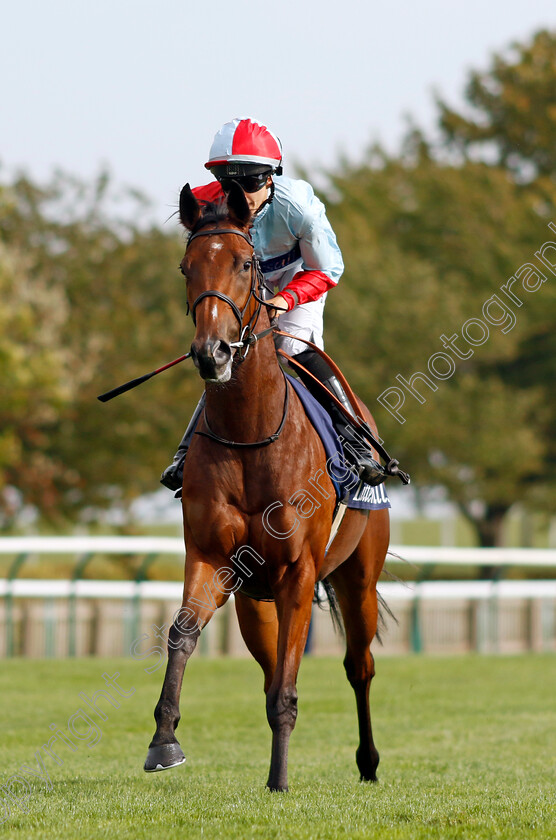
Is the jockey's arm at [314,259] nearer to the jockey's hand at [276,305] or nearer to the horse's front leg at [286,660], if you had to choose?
the jockey's hand at [276,305]

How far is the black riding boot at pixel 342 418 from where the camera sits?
621cm

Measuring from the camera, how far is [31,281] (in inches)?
1067

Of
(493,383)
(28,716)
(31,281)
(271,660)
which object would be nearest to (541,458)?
(493,383)

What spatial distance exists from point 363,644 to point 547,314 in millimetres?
20944

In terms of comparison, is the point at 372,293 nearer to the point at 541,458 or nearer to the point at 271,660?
the point at 541,458

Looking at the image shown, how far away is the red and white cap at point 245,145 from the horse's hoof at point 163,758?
8.60 feet

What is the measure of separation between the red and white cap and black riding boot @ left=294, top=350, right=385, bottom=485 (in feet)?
3.71

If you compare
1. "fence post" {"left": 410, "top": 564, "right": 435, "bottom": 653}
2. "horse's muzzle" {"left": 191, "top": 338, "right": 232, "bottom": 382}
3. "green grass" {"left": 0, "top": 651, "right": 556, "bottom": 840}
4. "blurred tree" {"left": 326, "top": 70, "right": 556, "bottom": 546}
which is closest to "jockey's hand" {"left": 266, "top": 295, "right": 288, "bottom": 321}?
"horse's muzzle" {"left": 191, "top": 338, "right": 232, "bottom": 382}

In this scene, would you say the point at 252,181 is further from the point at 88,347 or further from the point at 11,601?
the point at 88,347

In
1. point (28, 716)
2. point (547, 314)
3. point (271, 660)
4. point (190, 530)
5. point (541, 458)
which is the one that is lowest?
point (28, 716)

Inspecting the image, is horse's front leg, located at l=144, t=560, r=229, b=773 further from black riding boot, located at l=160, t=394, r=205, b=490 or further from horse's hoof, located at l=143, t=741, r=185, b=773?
black riding boot, located at l=160, t=394, r=205, b=490

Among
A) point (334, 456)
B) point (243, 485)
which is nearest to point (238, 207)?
point (243, 485)

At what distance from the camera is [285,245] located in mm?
6023

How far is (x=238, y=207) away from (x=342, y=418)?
1499 millimetres
